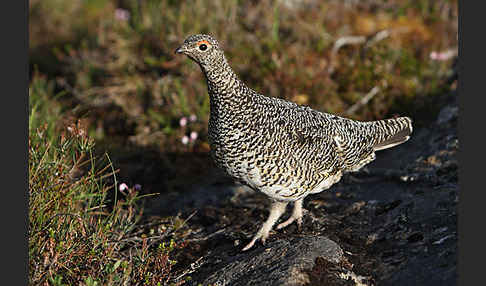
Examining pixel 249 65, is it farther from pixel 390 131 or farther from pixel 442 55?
pixel 390 131

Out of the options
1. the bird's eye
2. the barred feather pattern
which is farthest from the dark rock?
the bird's eye

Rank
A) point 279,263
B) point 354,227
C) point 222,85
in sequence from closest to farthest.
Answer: point 279,263 < point 222,85 < point 354,227

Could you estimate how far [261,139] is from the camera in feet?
14.0

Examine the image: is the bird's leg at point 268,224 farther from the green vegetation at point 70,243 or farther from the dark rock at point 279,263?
the green vegetation at point 70,243

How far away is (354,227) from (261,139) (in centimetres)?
123

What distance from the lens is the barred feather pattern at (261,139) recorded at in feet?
13.8

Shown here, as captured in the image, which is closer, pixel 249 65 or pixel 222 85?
pixel 222 85

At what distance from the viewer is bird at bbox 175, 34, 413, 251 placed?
4203 mm

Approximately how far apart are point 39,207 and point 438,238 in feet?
10.5

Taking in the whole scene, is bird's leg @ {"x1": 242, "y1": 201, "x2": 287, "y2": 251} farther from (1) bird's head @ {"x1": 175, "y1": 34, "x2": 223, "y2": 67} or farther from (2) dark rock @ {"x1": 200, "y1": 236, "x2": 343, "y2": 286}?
(1) bird's head @ {"x1": 175, "y1": 34, "x2": 223, "y2": 67}

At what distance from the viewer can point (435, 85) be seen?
7133 millimetres

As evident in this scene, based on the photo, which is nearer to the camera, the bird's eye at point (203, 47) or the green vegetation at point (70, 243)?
the green vegetation at point (70, 243)

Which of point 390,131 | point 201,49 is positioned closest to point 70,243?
point 201,49

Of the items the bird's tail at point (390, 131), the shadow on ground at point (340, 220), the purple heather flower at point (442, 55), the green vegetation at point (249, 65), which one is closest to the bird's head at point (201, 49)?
the shadow on ground at point (340, 220)
